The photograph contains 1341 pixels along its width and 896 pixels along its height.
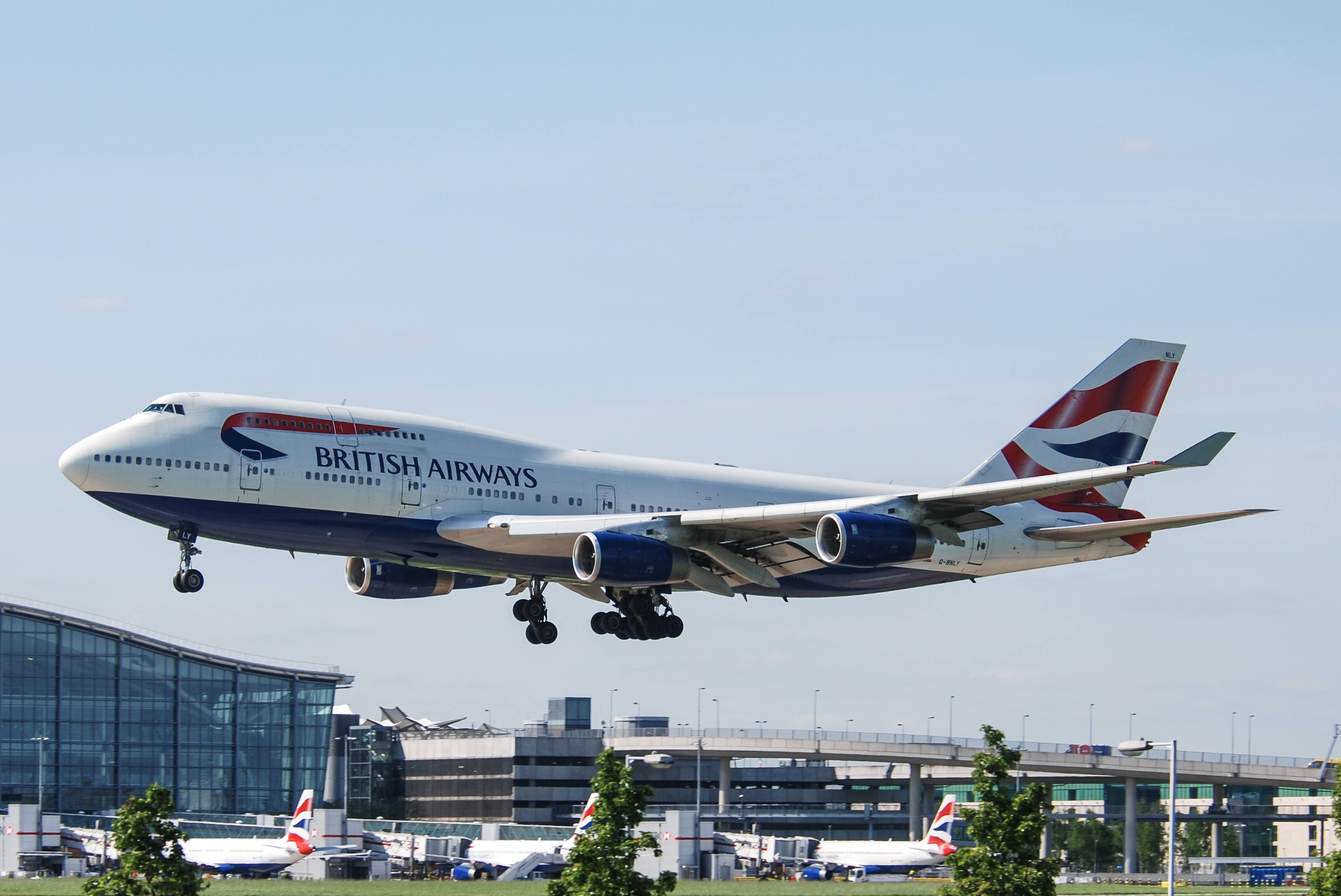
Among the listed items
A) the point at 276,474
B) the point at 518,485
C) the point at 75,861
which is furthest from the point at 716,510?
the point at 75,861

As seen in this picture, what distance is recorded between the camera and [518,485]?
181 ft

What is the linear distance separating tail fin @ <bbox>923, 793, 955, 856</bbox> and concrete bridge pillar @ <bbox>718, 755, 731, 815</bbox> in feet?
119

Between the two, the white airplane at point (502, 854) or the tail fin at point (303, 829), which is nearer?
the tail fin at point (303, 829)

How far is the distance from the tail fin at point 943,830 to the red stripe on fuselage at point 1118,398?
116 ft

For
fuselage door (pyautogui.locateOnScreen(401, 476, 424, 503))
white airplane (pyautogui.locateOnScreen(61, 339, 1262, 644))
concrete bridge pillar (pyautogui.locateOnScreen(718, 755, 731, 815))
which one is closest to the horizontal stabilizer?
white airplane (pyautogui.locateOnScreen(61, 339, 1262, 644))

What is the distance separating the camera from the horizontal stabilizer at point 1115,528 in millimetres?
50844

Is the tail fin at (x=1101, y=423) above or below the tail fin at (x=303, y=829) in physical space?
above

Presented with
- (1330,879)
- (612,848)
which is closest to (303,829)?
(612,848)

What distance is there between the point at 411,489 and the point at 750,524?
10.5 meters

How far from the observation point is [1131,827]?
121500 mm

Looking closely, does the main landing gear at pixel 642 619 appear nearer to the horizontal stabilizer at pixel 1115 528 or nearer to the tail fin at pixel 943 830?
the horizontal stabilizer at pixel 1115 528

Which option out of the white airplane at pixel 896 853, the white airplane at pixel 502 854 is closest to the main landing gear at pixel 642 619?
the white airplane at pixel 502 854

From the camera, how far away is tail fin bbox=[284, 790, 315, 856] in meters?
80.4

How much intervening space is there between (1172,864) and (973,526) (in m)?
13.2
